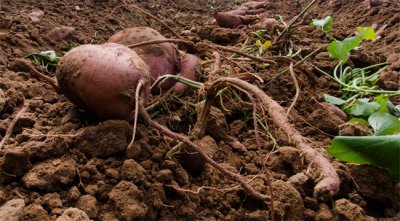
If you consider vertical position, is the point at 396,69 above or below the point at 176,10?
above

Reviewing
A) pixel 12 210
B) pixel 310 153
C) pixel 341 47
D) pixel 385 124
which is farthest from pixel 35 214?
pixel 341 47

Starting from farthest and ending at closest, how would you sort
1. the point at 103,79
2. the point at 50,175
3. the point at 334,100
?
the point at 334,100 → the point at 103,79 → the point at 50,175

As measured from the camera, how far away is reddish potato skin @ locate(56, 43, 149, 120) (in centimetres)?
108

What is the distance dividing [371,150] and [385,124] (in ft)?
0.60

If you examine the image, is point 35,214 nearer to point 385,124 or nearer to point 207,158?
point 207,158

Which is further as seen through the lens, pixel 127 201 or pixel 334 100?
pixel 334 100

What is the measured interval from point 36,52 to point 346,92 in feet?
4.82

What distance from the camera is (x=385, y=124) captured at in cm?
113

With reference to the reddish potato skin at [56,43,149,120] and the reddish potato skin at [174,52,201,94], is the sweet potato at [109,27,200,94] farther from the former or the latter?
the reddish potato skin at [56,43,149,120]

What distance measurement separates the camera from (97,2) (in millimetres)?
2828

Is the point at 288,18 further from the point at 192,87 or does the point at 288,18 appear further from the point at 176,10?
the point at 192,87

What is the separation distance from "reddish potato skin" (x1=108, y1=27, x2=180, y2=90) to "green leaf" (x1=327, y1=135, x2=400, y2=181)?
673 millimetres

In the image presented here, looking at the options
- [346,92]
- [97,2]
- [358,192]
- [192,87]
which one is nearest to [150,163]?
[192,87]

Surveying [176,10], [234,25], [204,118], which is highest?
[204,118]
